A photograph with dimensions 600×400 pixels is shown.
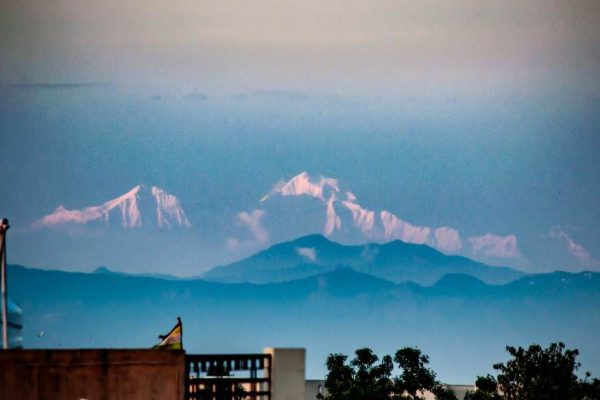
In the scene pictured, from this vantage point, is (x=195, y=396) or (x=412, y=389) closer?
(x=195, y=396)

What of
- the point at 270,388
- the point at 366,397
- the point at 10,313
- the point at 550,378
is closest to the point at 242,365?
the point at 270,388

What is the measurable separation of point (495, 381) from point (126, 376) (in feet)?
169

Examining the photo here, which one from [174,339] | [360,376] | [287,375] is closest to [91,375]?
[174,339]

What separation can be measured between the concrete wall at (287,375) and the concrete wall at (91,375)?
3.26 metres

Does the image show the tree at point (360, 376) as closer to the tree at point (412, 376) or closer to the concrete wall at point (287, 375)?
the tree at point (412, 376)

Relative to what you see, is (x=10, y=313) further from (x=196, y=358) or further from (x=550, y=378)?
(x=550, y=378)

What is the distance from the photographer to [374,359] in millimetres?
84188

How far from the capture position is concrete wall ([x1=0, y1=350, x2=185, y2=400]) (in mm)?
34125

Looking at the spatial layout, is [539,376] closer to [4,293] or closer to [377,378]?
[377,378]

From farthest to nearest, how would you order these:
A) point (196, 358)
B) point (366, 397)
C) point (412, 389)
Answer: point (412, 389), point (366, 397), point (196, 358)

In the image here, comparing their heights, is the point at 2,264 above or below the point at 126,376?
above

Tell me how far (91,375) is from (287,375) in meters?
5.54

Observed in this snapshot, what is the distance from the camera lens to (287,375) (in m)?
37.6

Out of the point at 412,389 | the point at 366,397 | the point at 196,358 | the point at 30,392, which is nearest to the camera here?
the point at 30,392
